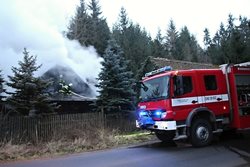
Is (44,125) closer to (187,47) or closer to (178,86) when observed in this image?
(178,86)

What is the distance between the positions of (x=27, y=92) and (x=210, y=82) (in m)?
10.5

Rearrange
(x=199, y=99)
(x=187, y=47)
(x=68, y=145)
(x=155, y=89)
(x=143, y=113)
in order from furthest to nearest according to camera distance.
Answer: (x=187, y=47), (x=68, y=145), (x=143, y=113), (x=155, y=89), (x=199, y=99)

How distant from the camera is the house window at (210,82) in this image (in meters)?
12.9

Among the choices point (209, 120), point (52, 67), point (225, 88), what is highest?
point (52, 67)

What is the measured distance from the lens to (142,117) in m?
13.4

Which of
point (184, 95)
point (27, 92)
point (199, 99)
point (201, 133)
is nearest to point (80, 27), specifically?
point (27, 92)

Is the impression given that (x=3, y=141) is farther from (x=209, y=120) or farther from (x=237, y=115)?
(x=237, y=115)

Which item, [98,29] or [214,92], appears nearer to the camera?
[214,92]

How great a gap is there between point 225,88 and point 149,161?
478 centimetres

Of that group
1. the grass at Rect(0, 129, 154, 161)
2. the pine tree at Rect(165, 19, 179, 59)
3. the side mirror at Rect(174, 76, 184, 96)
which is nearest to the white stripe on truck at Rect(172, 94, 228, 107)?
the side mirror at Rect(174, 76, 184, 96)

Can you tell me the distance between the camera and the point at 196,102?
41.2ft

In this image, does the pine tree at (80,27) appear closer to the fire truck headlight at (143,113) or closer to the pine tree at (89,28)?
the pine tree at (89,28)

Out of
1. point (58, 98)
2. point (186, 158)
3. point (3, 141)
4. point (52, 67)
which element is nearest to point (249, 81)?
point (186, 158)

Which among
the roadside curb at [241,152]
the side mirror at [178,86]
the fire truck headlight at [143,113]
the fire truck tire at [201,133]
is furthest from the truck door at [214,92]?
the fire truck headlight at [143,113]
